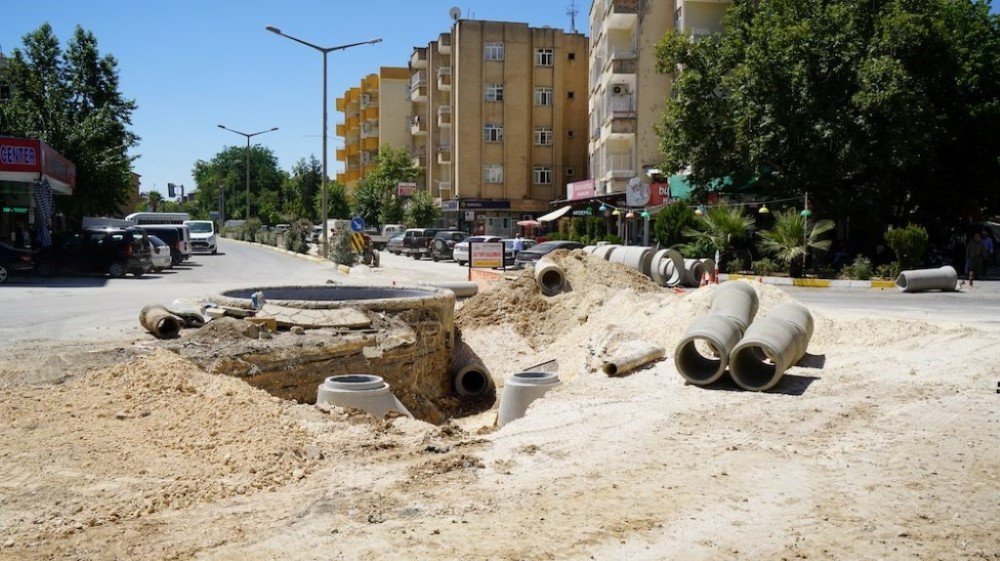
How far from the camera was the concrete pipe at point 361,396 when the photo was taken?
859 cm

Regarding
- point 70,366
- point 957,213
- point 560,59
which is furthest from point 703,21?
point 70,366

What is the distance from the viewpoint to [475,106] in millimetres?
60156

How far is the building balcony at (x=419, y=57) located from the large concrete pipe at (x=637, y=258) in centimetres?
5164

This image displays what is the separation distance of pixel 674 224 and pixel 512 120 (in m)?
31.5

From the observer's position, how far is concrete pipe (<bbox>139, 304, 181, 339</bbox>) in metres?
10.3

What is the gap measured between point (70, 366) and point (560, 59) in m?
55.8

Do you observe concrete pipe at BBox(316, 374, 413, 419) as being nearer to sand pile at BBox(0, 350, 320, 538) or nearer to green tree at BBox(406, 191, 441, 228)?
sand pile at BBox(0, 350, 320, 538)

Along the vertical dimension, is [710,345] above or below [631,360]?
above

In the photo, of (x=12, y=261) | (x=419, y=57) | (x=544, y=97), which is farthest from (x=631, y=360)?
(x=419, y=57)

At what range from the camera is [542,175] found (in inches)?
2424

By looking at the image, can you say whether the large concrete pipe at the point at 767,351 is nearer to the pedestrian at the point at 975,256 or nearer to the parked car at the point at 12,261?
the pedestrian at the point at 975,256

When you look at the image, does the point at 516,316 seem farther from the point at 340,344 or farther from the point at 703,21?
the point at 703,21

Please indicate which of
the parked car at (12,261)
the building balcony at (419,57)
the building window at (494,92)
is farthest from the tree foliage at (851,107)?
the building balcony at (419,57)

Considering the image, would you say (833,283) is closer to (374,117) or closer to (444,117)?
(444,117)
